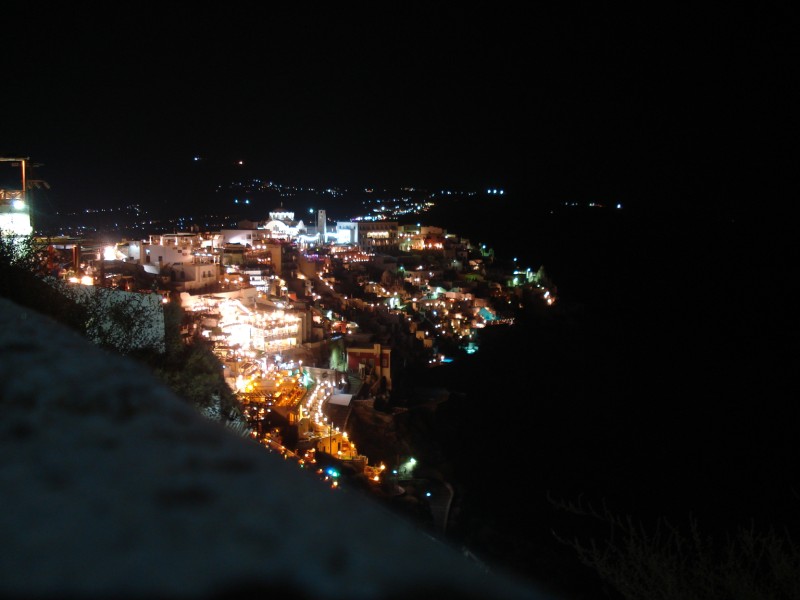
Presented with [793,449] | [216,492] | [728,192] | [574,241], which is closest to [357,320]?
[793,449]

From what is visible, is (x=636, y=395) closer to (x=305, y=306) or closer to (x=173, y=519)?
(x=305, y=306)

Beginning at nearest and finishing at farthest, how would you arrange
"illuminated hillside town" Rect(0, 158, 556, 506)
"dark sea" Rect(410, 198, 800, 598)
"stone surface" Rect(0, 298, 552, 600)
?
1. "stone surface" Rect(0, 298, 552, 600)
2. "illuminated hillside town" Rect(0, 158, 556, 506)
3. "dark sea" Rect(410, 198, 800, 598)

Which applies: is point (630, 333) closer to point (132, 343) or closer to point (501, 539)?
point (501, 539)

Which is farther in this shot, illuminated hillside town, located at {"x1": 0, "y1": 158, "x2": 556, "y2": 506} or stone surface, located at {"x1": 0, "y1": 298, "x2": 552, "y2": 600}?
illuminated hillside town, located at {"x1": 0, "y1": 158, "x2": 556, "y2": 506}

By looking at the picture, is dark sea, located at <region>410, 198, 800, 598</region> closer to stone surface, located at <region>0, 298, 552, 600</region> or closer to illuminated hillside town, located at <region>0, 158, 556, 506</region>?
illuminated hillside town, located at <region>0, 158, 556, 506</region>

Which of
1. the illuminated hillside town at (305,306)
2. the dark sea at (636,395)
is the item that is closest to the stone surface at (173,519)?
the illuminated hillside town at (305,306)

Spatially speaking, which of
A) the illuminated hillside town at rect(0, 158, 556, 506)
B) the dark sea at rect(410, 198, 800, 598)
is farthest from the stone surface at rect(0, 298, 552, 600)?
the dark sea at rect(410, 198, 800, 598)

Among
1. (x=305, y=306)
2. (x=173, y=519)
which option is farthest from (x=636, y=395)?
(x=173, y=519)

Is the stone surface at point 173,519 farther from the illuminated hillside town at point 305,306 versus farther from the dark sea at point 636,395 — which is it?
the dark sea at point 636,395
